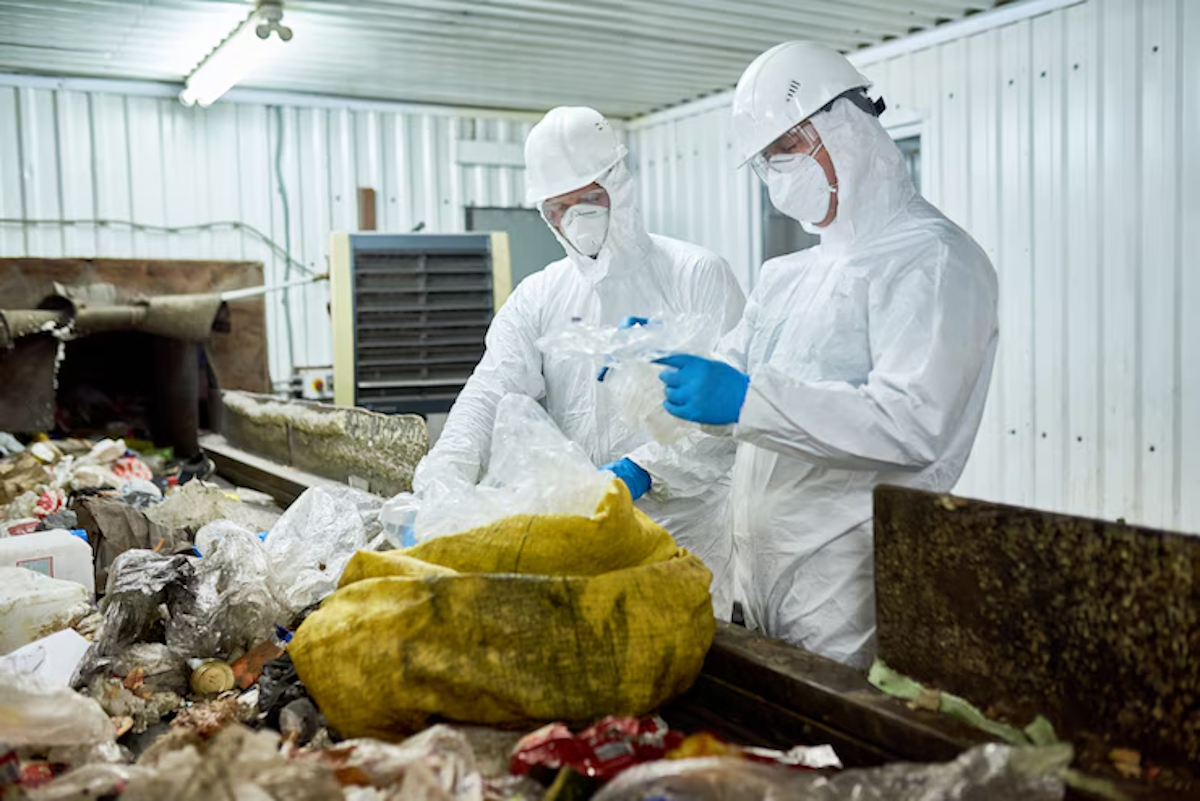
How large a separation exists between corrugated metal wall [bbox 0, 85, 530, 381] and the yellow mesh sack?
16.9ft

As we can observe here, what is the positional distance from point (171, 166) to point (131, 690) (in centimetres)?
497

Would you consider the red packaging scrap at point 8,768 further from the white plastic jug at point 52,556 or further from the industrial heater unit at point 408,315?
the industrial heater unit at point 408,315

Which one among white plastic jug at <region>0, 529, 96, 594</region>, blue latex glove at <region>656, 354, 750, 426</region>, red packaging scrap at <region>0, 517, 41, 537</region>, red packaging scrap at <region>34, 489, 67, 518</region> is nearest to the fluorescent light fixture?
red packaging scrap at <region>34, 489, 67, 518</region>

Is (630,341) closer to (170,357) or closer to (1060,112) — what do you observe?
(1060,112)

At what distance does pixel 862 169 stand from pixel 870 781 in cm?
117

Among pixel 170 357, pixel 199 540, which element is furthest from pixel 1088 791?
pixel 170 357

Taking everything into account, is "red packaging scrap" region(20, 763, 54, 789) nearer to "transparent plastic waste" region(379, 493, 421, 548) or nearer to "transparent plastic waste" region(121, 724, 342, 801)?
"transparent plastic waste" region(121, 724, 342, 801)

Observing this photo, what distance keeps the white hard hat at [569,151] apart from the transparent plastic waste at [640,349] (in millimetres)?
814

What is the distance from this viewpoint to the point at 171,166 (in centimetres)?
581

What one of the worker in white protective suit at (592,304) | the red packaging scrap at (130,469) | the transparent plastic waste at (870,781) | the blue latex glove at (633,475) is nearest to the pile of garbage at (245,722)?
the transparent plastic waste at (870,781)

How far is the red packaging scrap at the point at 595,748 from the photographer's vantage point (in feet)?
3.69

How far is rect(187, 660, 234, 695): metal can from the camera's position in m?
Answer: 1.62

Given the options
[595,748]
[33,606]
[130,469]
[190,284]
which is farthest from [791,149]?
[190,284]

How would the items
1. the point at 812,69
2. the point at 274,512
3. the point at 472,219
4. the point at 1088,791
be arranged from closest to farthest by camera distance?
the point at 1088,791 < the point at 812,69 < the point at 274,512 < the point at 472,219
